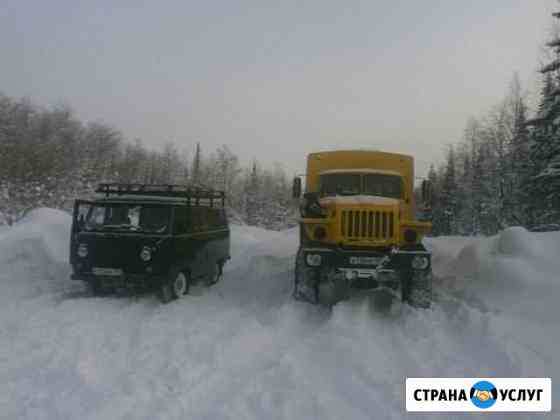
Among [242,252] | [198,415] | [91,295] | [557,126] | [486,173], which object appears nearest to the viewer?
[198,415]

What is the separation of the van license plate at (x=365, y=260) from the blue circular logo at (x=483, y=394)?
9.53 ft

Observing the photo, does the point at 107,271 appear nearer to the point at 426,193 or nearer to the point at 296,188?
the point at 296,188

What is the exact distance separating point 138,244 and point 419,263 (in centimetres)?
513

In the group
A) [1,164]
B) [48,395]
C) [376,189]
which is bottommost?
[48,395]

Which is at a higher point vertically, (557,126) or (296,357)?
(557,126)

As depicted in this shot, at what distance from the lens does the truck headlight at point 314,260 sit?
736 cm

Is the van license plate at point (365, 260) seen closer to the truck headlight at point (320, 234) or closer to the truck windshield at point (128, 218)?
the truck headlight at point (320, 234)

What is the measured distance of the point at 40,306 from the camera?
7.62 m

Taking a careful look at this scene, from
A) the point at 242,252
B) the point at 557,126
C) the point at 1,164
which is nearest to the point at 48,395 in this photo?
the point at 242,252

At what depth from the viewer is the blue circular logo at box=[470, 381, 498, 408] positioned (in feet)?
14.1

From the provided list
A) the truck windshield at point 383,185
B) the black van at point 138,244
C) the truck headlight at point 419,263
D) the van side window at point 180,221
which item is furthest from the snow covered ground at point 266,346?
the truck windshield at point 383,185

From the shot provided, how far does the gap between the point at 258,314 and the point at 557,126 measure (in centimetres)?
1866

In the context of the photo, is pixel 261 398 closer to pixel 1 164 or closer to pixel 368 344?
pixel 368 344

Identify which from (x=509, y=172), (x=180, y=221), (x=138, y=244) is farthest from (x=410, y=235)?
(x=509, y=172)
